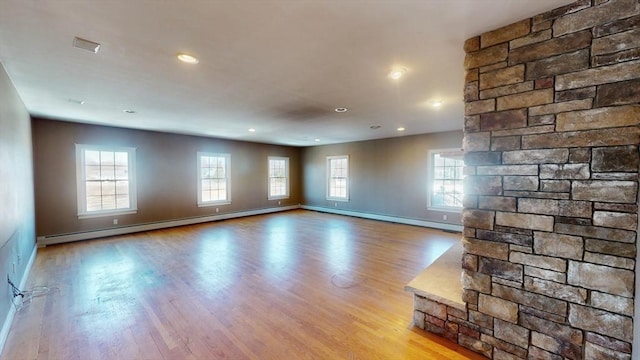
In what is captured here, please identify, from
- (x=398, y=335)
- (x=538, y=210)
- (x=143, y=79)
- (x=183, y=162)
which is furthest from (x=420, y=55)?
(x=183, y=162)

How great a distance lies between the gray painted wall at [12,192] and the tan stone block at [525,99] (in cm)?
453

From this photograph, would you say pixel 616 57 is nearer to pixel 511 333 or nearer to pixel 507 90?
pixel 507 90

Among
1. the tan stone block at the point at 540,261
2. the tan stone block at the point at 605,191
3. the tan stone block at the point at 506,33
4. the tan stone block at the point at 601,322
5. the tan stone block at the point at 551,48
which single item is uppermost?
the tan stone block at the point at 506,33

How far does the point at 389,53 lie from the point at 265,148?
711cm

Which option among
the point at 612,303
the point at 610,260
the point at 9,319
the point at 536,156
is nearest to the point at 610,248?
the point at 610,260

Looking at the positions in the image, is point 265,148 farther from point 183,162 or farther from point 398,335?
point 398,335

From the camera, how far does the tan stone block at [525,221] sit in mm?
1711

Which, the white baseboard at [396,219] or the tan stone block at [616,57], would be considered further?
the white baseboard at [396,219]

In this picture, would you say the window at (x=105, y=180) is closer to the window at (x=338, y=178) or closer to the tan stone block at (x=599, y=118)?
the window at (x=338, y=178)

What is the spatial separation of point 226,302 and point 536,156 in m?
3.18

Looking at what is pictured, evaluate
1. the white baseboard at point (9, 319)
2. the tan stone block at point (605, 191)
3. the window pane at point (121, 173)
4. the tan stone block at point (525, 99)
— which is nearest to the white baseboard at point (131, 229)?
the window pane at point (121, 173)

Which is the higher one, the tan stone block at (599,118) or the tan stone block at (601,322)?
the tan stone block at (599,118)

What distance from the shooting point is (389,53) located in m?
2.26

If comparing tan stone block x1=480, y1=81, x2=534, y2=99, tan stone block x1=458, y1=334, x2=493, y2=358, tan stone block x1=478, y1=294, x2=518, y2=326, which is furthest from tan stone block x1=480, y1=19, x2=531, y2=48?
tan stone block x1=458, y1=334, x2=493, y2=358
